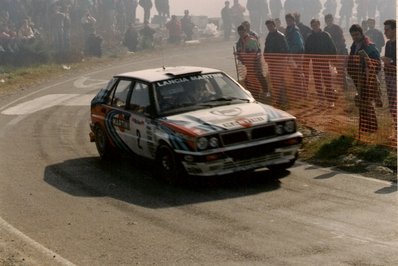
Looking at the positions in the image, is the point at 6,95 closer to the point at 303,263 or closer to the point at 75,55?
the point at 75,55

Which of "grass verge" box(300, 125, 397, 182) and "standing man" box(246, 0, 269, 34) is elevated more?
"standing man" box(246, 0, 269, 34)

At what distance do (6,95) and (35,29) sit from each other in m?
8.75

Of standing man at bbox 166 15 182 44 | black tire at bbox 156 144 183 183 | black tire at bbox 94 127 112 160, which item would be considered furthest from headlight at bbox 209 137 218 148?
standing man at bbox 166 15 182 44

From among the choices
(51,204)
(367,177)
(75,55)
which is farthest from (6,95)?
(367,177)

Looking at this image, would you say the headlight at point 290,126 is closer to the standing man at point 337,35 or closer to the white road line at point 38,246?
the white road line at point 38,246

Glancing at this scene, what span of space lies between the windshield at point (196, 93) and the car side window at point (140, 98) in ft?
0.62

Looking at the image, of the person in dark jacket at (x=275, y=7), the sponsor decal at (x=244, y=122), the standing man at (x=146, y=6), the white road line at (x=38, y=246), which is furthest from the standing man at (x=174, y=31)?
the white road line at (x=38, y=246)

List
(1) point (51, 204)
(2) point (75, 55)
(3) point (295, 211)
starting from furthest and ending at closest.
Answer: (2) point (75, 55), (1) point (51, 204), (3) point (295, 211)

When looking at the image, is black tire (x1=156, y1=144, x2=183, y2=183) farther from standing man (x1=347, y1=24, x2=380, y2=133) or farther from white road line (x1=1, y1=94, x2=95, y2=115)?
white road line (x1=1, y1=94, x2=95, y2=115)

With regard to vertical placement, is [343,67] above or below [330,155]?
above

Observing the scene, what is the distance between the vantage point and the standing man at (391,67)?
10625 mm

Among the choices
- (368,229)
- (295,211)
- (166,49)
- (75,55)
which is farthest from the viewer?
(166,49)

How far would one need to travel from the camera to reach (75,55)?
28.0 meters

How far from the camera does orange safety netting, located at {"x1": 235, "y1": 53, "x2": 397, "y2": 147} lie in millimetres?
10914
